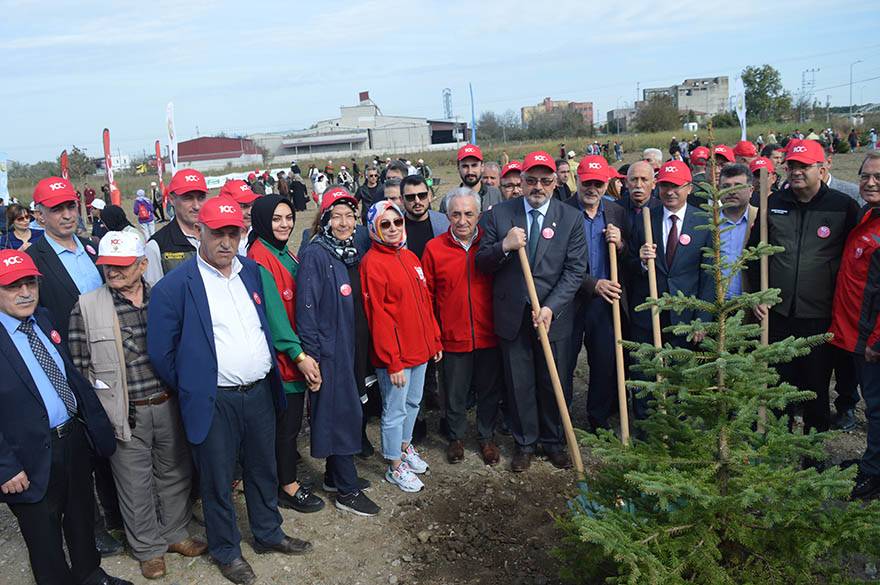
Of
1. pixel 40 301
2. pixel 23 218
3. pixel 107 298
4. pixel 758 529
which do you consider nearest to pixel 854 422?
pixel 758 529

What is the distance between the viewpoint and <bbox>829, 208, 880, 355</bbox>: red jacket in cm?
436

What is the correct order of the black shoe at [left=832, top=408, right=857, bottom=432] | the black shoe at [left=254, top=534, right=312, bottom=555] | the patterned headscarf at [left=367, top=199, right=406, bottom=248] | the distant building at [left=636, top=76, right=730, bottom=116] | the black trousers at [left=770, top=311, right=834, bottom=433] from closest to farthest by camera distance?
the black shoe at [left=254, top=534, right=312, bottom=555], the patterned headscarf at [left=367, top=199, right=406, bottom=248], the black trousers at [left=770, top=311, right=834, bottom=433], the black shoe at [left=832, top=408, right=857, bottom=432], the distant building at [left=636, top=76, right=730, bottom=116]

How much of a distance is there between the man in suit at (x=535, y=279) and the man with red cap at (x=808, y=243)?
57.8 inches

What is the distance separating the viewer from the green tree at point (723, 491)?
2.63 m

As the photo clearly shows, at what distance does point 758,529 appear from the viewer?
281cm

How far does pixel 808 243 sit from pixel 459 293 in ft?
9.01

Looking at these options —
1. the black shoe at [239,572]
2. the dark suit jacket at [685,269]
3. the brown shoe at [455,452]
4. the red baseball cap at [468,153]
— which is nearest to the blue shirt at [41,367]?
the black shoe at [239,572]

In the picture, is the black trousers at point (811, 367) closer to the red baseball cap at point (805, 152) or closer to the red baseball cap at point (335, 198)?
the red baseball cap at point (805, 152)

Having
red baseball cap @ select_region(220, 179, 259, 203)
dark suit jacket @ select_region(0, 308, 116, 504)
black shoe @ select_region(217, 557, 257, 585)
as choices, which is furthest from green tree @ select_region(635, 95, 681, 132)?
dark suit jacket @ select_region(0, 308, 116, 504)

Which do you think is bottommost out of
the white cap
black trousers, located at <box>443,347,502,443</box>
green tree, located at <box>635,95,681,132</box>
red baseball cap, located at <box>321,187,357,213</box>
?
black trousers, located at <box>443,347,502,443</box>

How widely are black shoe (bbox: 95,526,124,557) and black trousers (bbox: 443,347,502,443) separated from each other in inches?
107

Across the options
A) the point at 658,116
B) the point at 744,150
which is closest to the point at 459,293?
the point at 744,150

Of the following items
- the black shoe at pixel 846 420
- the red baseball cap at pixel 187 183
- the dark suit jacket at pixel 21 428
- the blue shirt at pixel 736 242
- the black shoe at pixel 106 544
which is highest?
the red baseball cap at pixel 187 183

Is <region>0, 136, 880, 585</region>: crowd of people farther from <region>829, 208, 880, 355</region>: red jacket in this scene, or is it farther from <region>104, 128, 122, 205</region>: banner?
<region>104, 128, 122, 205</region>: banner
